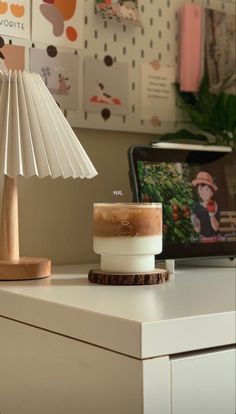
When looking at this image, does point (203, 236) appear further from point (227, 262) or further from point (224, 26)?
point (224, 26)

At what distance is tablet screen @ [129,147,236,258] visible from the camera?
1139mm

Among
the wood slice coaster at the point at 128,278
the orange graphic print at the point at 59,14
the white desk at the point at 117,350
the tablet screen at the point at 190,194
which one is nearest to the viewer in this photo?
the white desk at the point at 117,350

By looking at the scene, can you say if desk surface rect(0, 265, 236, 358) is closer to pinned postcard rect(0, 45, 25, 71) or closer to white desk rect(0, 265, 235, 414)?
white desk rect(0, 265, 235, 414)

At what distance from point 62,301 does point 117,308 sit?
0.09 m

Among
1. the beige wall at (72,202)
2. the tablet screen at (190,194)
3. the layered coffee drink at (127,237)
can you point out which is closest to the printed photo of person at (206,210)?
the tablet screen at (190,194)

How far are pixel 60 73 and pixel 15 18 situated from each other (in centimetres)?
14

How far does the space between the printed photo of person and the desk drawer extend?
0.47 metres

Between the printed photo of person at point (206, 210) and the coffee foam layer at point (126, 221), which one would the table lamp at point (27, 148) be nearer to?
the coffee foam layer at point (126, 221)

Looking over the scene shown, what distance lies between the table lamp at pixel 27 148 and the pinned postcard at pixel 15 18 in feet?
0.78

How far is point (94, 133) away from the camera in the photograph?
132 centimetres

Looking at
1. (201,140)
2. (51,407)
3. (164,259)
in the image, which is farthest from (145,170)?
(51,407)

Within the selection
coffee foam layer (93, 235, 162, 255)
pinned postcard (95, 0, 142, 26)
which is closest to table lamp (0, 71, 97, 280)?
coffee foam layer (93, 235, 162, 255)

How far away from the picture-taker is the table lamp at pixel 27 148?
0.93 metres

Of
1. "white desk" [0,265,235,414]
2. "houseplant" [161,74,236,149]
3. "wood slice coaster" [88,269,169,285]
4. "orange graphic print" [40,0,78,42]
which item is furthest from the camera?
"houseplant" [161,74,236,149]
